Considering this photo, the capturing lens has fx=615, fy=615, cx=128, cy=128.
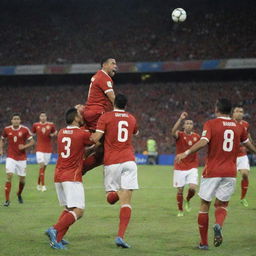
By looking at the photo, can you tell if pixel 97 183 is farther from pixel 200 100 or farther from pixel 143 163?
pixel 200 100

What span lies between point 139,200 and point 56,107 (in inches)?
1085

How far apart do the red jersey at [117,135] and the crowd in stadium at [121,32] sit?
32.9 m

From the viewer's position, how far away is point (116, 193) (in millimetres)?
9508

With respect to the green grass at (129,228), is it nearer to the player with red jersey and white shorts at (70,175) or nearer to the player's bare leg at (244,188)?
the player's bare leg at (244,188)

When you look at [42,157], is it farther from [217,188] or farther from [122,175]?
[217,188]

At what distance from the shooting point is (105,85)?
32.2 feet

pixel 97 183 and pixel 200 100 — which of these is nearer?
pixel 97 183

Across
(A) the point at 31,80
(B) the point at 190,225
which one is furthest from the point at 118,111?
(A) the point at 31,80

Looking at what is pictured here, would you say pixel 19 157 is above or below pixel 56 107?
below

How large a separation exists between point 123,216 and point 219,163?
1.63m

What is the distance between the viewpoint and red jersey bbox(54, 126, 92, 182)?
902 cm

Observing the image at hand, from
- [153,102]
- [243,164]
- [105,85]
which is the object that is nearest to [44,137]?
[243,164]

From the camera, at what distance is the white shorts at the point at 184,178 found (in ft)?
45.1

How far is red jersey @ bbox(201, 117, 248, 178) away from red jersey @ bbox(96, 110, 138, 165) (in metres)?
1.21
